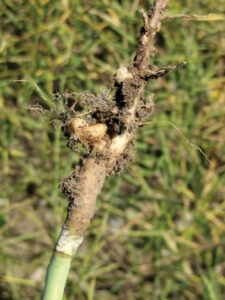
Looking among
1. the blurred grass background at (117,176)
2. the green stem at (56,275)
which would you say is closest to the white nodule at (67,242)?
the green stem at (56,275)

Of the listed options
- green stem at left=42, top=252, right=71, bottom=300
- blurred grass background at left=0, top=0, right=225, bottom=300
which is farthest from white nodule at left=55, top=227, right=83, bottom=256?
blurred grass background at left=0, top=0, right=225, bottom=300

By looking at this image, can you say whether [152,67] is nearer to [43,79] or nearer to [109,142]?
[109,142]

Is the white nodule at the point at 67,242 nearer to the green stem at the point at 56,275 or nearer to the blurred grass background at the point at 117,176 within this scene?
the green stem at the point at 56,275

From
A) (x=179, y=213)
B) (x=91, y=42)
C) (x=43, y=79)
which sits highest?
(x=91, y=42)

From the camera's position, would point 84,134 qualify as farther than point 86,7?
No

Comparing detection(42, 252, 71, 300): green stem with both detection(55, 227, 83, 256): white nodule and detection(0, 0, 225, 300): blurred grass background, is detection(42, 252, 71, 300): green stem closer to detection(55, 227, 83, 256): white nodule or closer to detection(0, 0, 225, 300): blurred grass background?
detection(55, 227, 83, 256): white nodule

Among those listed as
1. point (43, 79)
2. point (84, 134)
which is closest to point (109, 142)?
point (84, 134)

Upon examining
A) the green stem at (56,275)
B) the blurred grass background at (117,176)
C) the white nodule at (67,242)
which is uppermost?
the blurred grass background at (117,176)
